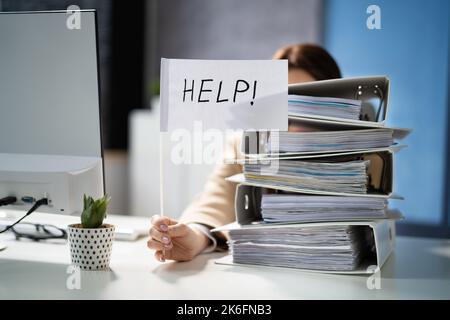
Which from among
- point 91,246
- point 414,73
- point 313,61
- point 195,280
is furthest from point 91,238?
point 414,73

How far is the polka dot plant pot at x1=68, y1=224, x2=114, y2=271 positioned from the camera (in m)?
0.96

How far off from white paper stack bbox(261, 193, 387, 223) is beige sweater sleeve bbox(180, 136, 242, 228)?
0.26 meters

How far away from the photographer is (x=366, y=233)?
3.68 feet

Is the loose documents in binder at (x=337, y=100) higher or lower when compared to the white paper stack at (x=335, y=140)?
higher

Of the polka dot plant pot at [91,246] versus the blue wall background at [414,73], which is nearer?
the polka dot plant pot at [91,246]

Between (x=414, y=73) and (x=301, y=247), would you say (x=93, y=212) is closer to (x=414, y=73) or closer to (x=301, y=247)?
(x=301, y=247)

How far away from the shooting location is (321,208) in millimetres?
973

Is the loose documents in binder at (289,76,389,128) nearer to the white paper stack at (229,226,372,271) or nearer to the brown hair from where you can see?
the white paper stack at (229,226,372,271)

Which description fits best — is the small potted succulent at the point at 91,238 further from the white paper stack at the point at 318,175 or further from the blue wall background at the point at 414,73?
the blue wall background at the point at 414,73

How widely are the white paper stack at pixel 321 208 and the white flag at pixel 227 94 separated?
0.14 meters

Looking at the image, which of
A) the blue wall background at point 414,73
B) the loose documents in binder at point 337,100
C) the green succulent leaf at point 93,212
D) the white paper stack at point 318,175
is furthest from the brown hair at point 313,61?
the blue wall background at point 414,73

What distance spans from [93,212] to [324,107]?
468mm

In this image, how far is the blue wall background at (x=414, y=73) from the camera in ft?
10.9

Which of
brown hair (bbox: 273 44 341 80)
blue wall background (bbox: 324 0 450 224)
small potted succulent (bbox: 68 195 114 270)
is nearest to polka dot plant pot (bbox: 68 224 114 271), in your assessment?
small potted succulent (bbox: 68 195 114 270)
